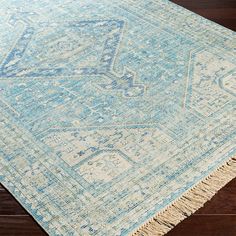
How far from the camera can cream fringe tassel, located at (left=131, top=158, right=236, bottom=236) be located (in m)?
1.46

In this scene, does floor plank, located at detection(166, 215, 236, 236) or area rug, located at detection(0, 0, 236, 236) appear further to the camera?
area rug, located at detection(0, 0, 236, 236)

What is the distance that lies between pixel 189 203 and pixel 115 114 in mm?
521

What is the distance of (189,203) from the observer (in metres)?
1.53

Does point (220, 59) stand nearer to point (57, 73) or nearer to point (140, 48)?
point (140, 48)

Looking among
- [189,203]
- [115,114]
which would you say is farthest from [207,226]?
[115,114]

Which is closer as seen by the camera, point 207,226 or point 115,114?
point 207,226

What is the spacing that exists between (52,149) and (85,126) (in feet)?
0.55

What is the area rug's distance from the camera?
154 centimetres

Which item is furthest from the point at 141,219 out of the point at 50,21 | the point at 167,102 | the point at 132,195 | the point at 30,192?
the point at 50,21

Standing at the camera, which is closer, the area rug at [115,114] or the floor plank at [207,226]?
the floor plank at [207,226]

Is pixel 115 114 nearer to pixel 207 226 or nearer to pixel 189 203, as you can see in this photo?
pixel 189 203

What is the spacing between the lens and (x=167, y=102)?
1.92 m

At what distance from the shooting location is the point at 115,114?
1887 mm

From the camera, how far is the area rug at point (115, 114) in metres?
1.54
